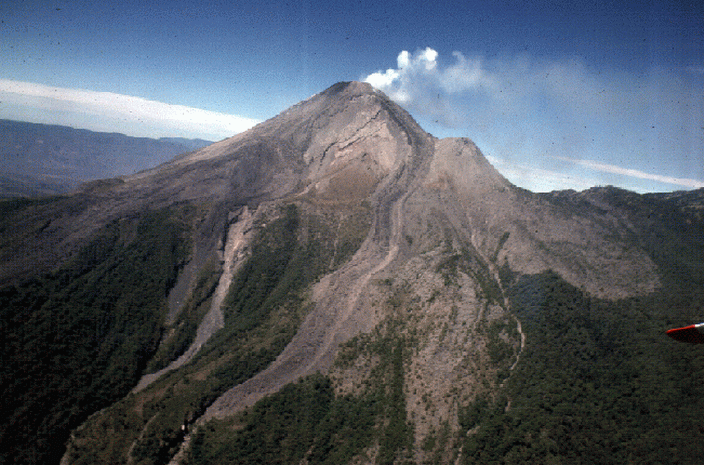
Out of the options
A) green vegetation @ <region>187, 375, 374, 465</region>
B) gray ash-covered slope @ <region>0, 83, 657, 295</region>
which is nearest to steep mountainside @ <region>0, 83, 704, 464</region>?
green vegetation @ <region>187, 375, 374, 465</region>

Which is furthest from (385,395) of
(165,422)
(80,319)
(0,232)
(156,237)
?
(0,232)

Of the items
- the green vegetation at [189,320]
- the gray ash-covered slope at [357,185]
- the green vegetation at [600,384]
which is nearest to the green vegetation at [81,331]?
the green vegetation at [189,320]

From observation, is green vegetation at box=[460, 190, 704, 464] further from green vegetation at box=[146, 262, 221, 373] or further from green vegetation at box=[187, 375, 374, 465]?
green vegetation at box=[146, 262, 221, 373]

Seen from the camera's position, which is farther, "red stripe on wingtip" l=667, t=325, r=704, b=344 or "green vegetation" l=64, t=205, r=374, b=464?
"green vegetation" l=64, t=205, r=374, b=464

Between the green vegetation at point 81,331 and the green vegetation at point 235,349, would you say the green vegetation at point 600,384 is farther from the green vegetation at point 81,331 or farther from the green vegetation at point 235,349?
the green vegetation at point 81,331

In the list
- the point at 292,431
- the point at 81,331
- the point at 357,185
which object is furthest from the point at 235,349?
the point at 357,185

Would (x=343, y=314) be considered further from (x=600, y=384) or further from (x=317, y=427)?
(x=600, y=384)
